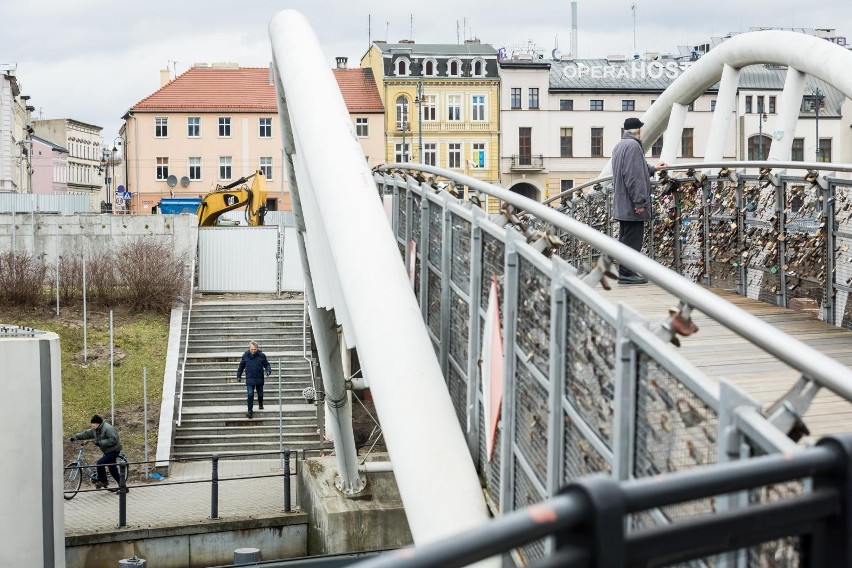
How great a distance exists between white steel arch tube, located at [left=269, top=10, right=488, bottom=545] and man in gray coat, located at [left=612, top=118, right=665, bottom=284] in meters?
2.58

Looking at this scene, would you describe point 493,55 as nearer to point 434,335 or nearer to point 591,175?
point 591,175

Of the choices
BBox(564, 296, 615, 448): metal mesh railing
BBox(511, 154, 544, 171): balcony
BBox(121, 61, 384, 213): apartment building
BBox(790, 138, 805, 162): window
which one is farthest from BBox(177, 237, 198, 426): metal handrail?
BBox(790, 138, 805, 162): window

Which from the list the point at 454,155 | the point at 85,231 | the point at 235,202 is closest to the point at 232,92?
the point at 454,155

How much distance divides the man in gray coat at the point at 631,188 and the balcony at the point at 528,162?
63.9m

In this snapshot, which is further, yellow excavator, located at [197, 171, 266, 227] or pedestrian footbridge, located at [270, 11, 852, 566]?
yellow excavator, located at [197, 171, 266, 227]

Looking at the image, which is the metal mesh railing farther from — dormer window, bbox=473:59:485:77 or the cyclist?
dormer window, bbox=473:59:485:77

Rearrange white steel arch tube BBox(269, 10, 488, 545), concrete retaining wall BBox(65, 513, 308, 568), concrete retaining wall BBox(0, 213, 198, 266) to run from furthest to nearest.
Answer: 1. concrete retaining wall BBox(0, 213, 198, 266)
2. concrete retaining wall BBox(65, 513, 308, 568)
3. white steel arch tube BBox(269, 10, 488, 545)

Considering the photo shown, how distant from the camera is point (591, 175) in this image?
7594cm

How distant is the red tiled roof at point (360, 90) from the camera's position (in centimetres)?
7412

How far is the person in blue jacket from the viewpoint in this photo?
28.7 meters

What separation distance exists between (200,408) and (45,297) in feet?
35.6

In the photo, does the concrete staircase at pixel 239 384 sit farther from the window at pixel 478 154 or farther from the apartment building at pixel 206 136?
the window at pixel 478 154

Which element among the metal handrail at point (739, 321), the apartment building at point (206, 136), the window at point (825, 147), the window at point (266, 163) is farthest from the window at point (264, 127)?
the metal handrail at point (739, 321)

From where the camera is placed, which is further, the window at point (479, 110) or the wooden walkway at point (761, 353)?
the window at point (479, 110)
